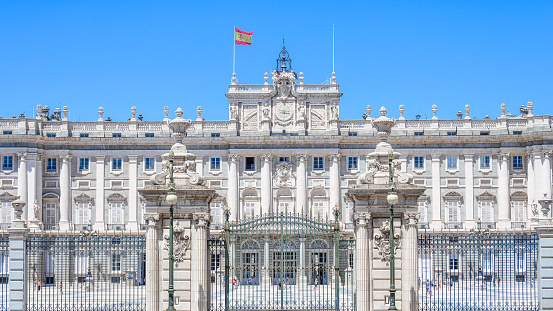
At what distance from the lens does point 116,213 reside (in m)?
76.2

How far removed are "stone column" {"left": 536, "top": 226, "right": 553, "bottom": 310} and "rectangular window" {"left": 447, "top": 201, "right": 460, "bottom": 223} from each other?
155 ft

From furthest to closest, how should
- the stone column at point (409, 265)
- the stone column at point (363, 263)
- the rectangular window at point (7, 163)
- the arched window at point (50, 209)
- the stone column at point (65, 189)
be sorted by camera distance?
the arched window at point (50, 209) < the stone column at point (65, 189) < the rectangular window at point (7, 163) < the stone column at point (363, 263) < the stone column at point (409, 265)

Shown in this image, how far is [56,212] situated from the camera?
7581 centimetres

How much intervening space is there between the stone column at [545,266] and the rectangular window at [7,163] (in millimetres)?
56385

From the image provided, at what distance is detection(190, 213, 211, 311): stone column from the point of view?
28438mm

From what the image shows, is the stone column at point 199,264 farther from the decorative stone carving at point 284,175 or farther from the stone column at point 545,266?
the decorative stone carving at point 284,175

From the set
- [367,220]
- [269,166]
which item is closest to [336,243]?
[367,220]

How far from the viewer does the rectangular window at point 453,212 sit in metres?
76.0

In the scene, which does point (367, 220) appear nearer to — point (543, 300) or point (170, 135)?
point (543, 300)

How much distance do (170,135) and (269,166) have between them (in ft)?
30.9

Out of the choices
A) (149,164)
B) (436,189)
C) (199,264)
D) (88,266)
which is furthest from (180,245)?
(436,189)

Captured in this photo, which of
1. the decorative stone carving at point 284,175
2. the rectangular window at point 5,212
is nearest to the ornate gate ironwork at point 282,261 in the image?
the decorative stone carving at point 284,175

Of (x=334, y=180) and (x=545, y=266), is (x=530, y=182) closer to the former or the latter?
(x=334, y=180)

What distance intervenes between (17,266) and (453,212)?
5285 centimetres
